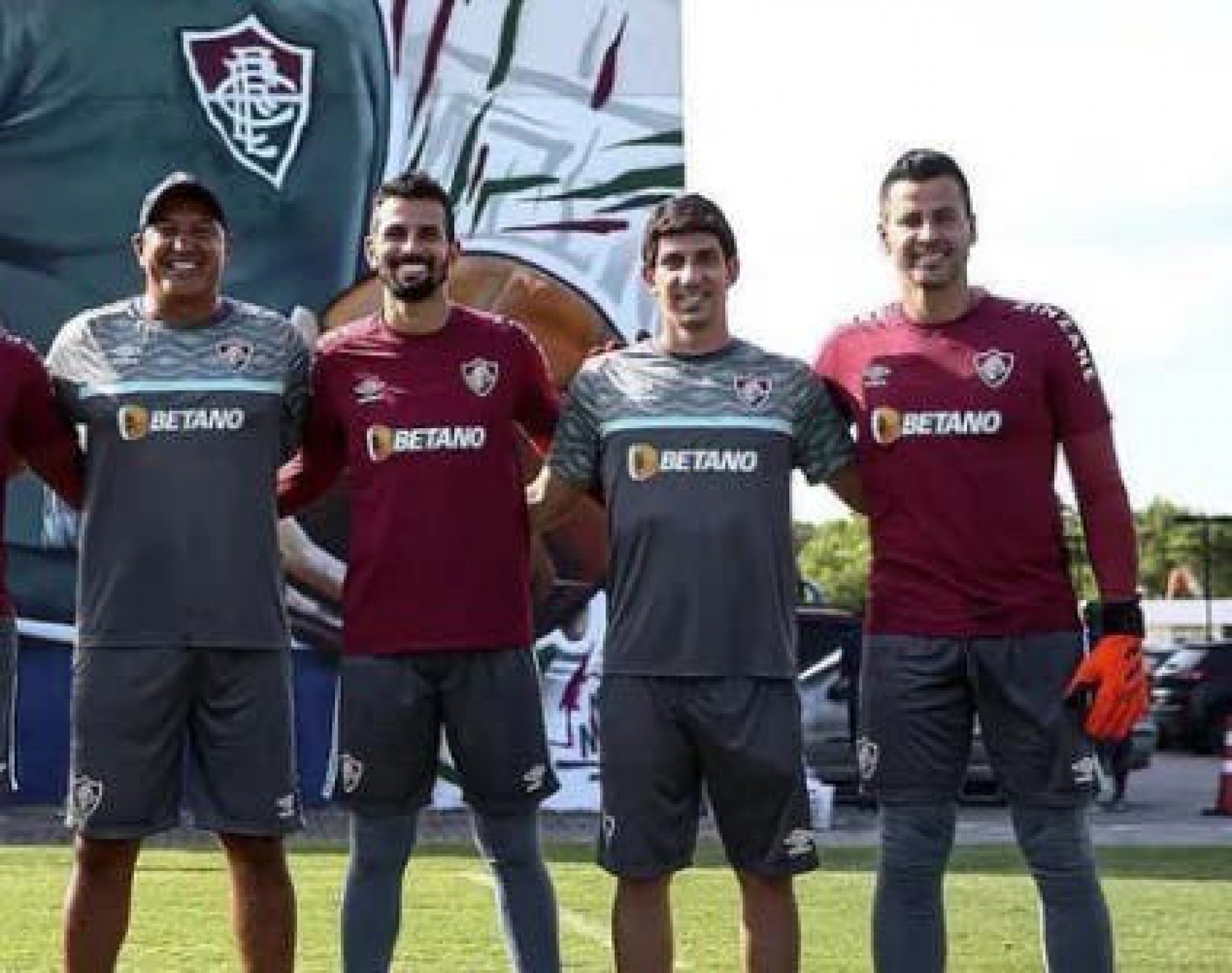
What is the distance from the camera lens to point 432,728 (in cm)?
619

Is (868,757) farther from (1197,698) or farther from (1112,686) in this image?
(1197,698)

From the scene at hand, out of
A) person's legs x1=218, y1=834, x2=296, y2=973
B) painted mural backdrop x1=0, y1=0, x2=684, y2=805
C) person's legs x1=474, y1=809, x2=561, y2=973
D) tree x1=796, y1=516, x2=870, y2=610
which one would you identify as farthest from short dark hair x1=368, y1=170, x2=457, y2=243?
tree x1=796, y1=516, x2=870, y2=610

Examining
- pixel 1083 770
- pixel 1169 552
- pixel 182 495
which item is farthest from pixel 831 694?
pixel 1169 552

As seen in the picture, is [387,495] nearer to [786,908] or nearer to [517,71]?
[786,908]

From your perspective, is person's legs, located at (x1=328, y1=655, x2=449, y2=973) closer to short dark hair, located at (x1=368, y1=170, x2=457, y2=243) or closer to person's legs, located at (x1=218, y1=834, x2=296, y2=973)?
person's legs, located at (x1=218, y1=834, x2=296, y2=973)

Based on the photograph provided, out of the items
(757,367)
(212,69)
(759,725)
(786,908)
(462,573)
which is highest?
(212,69)

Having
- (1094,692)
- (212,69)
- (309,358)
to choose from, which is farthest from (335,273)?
(1094,692)

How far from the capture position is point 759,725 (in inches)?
236

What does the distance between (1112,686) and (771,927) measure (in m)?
1.07

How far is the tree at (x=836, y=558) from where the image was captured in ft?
280

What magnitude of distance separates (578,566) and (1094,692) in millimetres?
10752

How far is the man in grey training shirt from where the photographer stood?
5.96 m

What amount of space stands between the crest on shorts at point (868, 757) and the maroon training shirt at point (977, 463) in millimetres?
293

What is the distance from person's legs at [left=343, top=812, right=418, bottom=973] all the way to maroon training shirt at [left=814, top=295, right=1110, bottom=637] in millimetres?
1397
